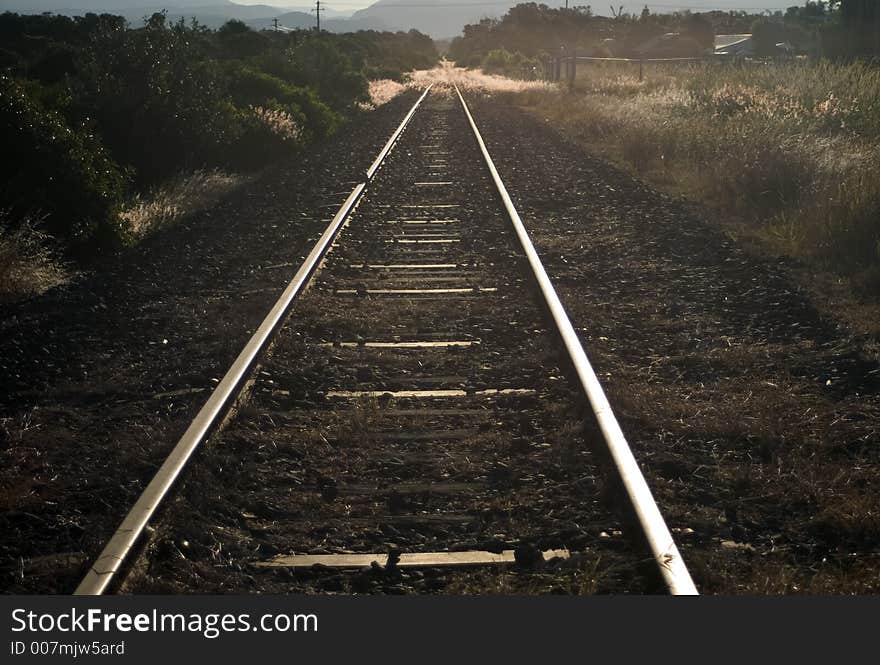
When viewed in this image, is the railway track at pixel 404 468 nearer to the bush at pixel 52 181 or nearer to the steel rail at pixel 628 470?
the steel rail at pixel 628 470

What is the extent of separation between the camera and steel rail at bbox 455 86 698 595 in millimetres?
3863

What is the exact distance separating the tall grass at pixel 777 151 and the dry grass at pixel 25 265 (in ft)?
23.3

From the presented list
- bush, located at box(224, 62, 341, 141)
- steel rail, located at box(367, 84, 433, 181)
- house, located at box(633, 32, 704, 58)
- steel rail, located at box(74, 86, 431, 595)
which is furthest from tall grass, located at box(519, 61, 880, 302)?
house, located at box(633, 32, 704, 58)

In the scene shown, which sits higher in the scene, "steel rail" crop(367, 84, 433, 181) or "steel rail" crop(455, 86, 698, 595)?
"steel rail" crop(367, 84, 433, 181)

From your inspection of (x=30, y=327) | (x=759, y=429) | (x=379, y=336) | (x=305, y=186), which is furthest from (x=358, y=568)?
(x=305, y=186)

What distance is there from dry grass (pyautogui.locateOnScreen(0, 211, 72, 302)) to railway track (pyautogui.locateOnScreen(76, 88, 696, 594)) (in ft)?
8.49

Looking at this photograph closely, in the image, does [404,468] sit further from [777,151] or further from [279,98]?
[279,98]

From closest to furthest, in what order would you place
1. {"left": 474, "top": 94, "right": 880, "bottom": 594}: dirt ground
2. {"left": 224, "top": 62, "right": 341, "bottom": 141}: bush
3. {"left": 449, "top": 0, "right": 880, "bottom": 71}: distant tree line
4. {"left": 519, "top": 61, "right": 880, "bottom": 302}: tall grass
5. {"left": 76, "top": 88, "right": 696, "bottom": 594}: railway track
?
{"left": 76, "top": 88, "right": 696, "bottom": 594}: railway track, {"left": 474, "top": 94, "right": 880, "bottom": 594}: dirt ground, {"left": 519, "top": 61, "right": 880, "bottom": 302}: tall grass, {"left": 224, "top": 62, "right": 341, "bottom": 141}: bush, {"left": 449, "top": 0, "right": 880, "bottom": 71}: distant tree line

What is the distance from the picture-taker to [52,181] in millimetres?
11211

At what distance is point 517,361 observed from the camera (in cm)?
674

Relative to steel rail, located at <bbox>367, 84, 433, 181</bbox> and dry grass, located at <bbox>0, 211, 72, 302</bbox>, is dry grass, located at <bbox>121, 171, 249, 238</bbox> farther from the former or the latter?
steel rail, located at <bbox>367, 84, 433, 181</bbox>

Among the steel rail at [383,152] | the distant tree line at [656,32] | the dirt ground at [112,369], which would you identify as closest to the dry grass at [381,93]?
the distant tree line at [656,32]

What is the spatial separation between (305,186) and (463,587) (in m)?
12.8

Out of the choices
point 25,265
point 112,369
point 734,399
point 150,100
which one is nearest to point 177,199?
point 150,100
